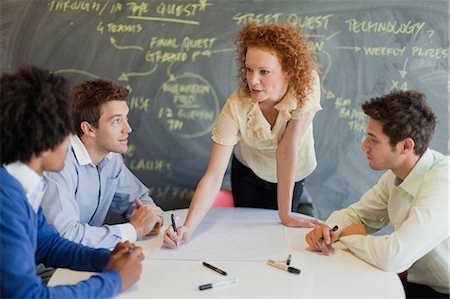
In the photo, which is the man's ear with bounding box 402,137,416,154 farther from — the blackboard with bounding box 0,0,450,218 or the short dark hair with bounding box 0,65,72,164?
the blackboard with bounding box 0,0,450,218

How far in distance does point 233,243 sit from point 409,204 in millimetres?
570

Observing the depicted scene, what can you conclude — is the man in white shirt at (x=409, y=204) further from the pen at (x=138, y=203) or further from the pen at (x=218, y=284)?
the pen at (x=138, y=203)

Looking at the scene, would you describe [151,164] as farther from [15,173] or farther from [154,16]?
[15,173]

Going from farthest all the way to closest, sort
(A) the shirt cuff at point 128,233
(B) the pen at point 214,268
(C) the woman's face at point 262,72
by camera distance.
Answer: (C) the woman's face at point 262,72, (A) the shirt cuff at point 128,233, (B) the pen at point 214,268

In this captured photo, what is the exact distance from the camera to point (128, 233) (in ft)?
5.69

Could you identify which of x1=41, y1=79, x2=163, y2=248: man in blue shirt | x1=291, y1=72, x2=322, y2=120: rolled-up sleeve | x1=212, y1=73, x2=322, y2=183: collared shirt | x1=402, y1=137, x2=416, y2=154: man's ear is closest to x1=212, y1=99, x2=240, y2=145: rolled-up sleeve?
x1=212, y1=73, x2=322, y2=183: collared shirt

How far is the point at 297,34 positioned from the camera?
76.7 inches

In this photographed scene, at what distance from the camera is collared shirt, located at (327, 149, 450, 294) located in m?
1.47

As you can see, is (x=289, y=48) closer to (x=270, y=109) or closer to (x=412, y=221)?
(x=270, y=109)

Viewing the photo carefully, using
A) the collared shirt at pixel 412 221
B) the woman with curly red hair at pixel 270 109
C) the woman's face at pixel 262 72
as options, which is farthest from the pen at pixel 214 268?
the woman's face at pixel 262 72

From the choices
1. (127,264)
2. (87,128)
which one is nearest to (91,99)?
(87,128)

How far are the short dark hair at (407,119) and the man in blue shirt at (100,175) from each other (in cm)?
82

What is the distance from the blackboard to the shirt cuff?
111cm

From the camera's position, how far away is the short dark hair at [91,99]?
1935 mm
